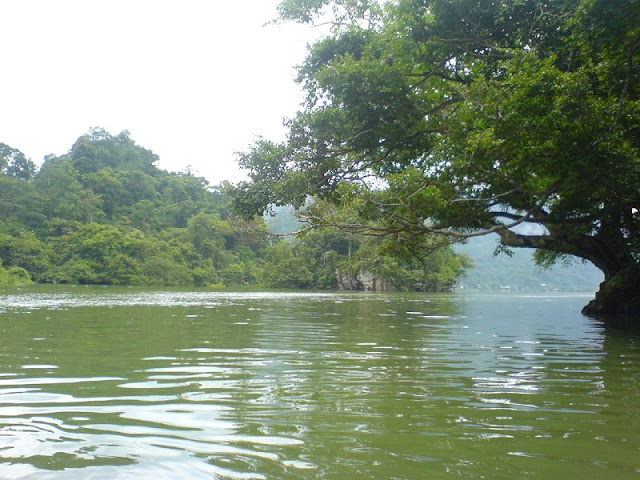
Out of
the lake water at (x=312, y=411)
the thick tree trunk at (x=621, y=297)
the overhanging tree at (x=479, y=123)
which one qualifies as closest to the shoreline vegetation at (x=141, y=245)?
the thick tree trunk at (x=621, y=297)

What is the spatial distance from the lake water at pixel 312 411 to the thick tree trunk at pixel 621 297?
884 cm

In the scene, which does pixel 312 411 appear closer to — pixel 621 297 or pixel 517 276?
pixel 621 297

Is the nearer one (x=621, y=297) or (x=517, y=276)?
(x=621, y=297)

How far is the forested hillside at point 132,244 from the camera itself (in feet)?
201

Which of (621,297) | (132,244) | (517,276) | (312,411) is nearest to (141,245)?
(132,244)

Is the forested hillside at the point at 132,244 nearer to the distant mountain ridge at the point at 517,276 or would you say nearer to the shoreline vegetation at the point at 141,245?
the shoreline vegetation at the point at 141,245

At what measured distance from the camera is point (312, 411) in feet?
12.7

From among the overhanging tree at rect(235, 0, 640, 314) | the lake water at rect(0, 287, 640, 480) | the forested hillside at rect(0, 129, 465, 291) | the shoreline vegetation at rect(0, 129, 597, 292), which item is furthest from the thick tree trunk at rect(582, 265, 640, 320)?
the shoreline vegetation at rect(0, 129, 597, 292)

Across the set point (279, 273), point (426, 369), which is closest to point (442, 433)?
point (426, 369)

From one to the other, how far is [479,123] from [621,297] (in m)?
9.26

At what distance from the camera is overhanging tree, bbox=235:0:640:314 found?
9219 mm

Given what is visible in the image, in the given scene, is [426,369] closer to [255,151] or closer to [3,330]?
[3,330]

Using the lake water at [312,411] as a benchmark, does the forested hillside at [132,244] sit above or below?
above

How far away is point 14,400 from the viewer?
4105 mm
